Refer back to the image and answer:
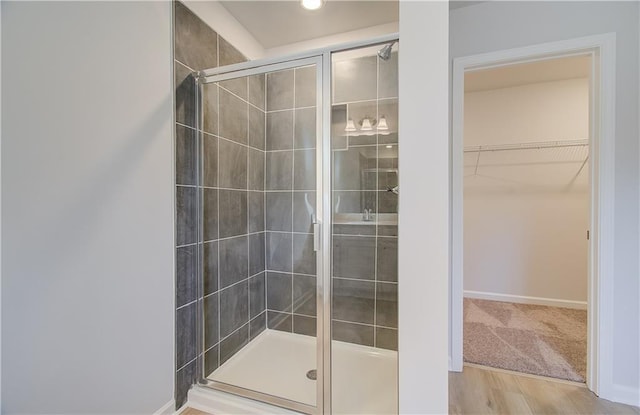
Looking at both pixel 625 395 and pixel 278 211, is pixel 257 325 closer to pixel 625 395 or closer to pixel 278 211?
pixel 278 211

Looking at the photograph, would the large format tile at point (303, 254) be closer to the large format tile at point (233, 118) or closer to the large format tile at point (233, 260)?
the large format tile at point (233, 260)

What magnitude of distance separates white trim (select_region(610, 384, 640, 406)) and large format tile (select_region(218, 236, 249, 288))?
2480 millimetres

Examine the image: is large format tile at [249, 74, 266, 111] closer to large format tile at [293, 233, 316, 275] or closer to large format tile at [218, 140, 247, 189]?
large format tile at [218, 140, 247, 189]

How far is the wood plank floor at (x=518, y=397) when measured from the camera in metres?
1.57

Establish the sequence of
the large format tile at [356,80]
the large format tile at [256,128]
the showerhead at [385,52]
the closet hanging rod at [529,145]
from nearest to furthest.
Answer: the showerhead at [385,52] → the large format tile at [356,80] → the large format tile at [256,128] → the closet hanging rod at [529,145]

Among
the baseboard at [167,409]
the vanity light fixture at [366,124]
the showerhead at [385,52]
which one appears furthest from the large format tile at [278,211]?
the baseboard at [167,409]

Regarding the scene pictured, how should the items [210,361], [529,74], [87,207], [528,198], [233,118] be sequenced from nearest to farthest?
[87,207] < [210,361] < [233,118] < [529,74] < [528,198]

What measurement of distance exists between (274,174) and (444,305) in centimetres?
163

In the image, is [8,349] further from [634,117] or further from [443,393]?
[634,117]

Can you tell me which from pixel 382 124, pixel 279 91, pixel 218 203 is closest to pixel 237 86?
pixel 279 91

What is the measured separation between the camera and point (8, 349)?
0.93 meters

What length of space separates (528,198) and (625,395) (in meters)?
2.05

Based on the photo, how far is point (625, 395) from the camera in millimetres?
1620

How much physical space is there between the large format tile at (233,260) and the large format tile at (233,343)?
0.39m
